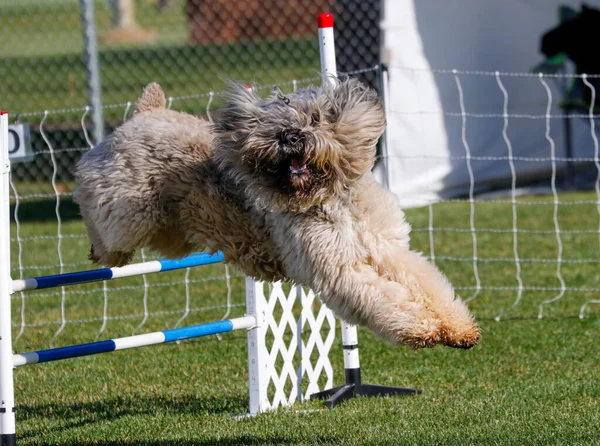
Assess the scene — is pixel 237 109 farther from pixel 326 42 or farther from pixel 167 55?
pixel 167 55

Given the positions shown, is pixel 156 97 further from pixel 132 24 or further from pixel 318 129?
pixel 132 24

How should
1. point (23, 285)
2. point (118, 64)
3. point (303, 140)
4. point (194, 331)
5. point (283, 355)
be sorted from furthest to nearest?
1. point (118, 64)
2. point (283, 355)
3. point (194, 331)
4. point (23, 285)
5. point (303, 140)

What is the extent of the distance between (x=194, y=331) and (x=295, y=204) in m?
1.37

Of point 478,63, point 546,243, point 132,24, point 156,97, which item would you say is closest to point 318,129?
point 156,97

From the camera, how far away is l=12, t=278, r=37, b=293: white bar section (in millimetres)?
4035

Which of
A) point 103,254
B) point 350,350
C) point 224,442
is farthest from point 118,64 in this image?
point 224,442

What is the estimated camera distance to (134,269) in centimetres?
446

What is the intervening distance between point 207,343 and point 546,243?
3.76 meters

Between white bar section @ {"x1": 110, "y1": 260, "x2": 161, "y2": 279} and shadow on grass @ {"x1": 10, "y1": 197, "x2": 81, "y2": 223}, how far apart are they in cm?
604

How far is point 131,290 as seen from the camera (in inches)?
307

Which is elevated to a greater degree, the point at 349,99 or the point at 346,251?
the point at 349,99

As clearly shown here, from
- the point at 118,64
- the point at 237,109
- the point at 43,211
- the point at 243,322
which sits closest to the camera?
the point at 237,109

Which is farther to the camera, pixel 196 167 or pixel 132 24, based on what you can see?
pixel 132 24

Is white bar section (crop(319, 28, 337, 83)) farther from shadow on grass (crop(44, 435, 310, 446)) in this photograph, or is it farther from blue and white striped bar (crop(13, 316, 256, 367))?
shadow on grass (crop(44, 435, 310, 446))
